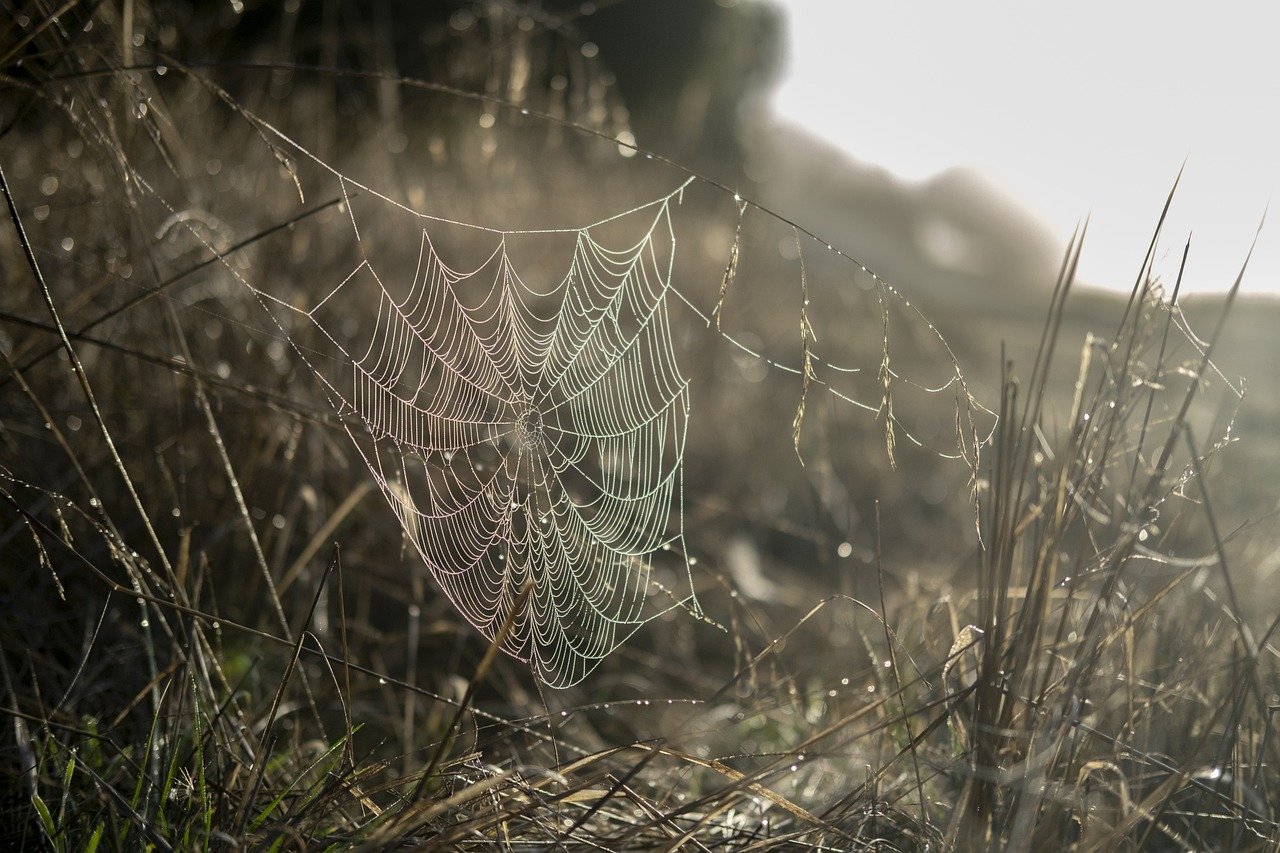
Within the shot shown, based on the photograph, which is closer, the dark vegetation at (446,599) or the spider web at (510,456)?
the dark vegetation at (446,599)

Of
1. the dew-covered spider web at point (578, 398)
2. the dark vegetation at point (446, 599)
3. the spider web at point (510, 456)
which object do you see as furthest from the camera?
the spider web at point (510, 456)

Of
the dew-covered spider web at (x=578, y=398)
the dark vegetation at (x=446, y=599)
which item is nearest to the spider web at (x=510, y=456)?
the dew-covered spider web at (x=578, y=398)

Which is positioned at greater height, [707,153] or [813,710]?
[707,153]

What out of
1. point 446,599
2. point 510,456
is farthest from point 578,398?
point 446,599

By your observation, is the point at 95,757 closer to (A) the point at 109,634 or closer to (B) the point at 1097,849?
(A) the point at 109,634

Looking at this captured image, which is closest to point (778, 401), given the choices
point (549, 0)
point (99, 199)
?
point (99, 199)

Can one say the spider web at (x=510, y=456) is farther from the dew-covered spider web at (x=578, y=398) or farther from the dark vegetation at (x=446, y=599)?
the dark vegetation at (x=446, y=599)

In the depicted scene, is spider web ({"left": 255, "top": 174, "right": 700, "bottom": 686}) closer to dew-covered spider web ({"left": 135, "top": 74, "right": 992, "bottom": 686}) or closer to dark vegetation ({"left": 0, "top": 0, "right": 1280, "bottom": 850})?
dew-covered spider web ({"left": 135, "top": 74, "right": 992, "bottom": 686})

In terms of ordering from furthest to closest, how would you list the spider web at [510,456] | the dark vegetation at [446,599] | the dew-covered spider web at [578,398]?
the spider web at [510,456] < the dew-covered spider web at [578,398] < the dark vegetation at [446,599]
